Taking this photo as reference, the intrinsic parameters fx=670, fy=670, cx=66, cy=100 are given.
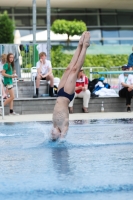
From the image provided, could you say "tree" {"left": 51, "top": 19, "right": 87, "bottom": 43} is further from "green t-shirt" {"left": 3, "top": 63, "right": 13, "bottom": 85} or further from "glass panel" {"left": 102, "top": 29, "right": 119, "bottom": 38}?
"green t-shirt" {"left": 3, "top": 63, "right": 13, "bottom": 85}

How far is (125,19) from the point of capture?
46750 millimetres

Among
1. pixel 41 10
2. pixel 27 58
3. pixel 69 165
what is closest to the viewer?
pixel 69 165

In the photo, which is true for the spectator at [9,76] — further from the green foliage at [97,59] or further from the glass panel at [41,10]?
the glass panel at [41,10]

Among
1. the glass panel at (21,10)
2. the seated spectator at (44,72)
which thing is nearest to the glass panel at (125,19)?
the glass panel at (21,10)

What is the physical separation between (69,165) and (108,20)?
3996cm

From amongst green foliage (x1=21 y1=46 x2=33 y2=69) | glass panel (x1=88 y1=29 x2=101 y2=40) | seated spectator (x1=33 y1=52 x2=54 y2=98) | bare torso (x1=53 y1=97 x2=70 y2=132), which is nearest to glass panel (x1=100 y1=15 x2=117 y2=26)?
glass panel (x1=88 y1=29 x2=101 y2=40)

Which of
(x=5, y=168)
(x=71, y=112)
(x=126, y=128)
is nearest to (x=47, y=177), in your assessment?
(x=5, y=168)

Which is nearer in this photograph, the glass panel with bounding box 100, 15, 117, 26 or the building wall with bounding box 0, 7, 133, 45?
the building wall with bounding box 0, 7, 133, 45

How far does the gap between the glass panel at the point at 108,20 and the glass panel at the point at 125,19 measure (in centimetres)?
36

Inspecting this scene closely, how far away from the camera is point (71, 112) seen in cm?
1706

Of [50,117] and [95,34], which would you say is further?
[95,34]

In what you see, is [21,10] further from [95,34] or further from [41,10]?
[95,34]

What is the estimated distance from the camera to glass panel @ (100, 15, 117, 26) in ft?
151

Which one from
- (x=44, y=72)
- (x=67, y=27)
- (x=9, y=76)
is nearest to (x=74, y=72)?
(x=9, y=76)
